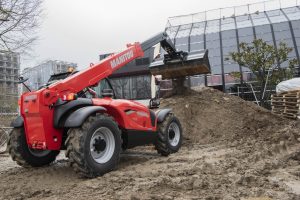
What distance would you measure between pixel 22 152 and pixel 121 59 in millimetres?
2628

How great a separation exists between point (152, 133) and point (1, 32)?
1230 centimetres

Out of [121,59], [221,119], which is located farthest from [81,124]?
[221,119]

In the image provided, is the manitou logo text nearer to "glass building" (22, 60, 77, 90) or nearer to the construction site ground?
"glass building" (22, 60, 77, 90)

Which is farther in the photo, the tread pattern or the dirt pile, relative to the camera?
the dirt pile

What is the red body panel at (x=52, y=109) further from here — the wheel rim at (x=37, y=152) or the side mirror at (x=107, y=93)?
the wheel rim at (x=37, y=152)

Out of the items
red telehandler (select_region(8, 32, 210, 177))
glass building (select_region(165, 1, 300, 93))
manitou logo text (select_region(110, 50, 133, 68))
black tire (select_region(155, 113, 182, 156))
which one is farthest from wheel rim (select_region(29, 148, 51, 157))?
glass building (select_region(165, 1, 300, 93))

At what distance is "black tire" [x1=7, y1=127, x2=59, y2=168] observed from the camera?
6758mm

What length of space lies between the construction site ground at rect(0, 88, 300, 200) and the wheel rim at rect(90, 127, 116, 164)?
33 centimetres

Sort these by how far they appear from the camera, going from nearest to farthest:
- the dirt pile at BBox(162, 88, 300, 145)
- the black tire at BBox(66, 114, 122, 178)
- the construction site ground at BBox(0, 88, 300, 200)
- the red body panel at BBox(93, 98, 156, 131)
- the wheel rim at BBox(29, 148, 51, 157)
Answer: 1. the construction site ground at BBox(0, 88, 300, 200)
2. the black tire at BBox(66, 114, 122, 178)
3. the red body panel at BBox(93, 98, 156, 131)
4. the wheel rim at BBox(29, 148, 51, 157)
5. the dirt pile at BBox(162, 88, 300, 145)

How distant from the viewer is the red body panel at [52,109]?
233 inches

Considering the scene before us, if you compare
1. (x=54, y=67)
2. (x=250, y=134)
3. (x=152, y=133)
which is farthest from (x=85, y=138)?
(x=250, y=134)

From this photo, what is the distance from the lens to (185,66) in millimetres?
11242

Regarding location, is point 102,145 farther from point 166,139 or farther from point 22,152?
point 166,139

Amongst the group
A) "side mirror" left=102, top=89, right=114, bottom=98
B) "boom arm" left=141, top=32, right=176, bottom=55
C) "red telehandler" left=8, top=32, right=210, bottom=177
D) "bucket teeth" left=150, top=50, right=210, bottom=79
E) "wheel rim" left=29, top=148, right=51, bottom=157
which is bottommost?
"wheel rim" left=29, top=148, right=51, bottom=157
